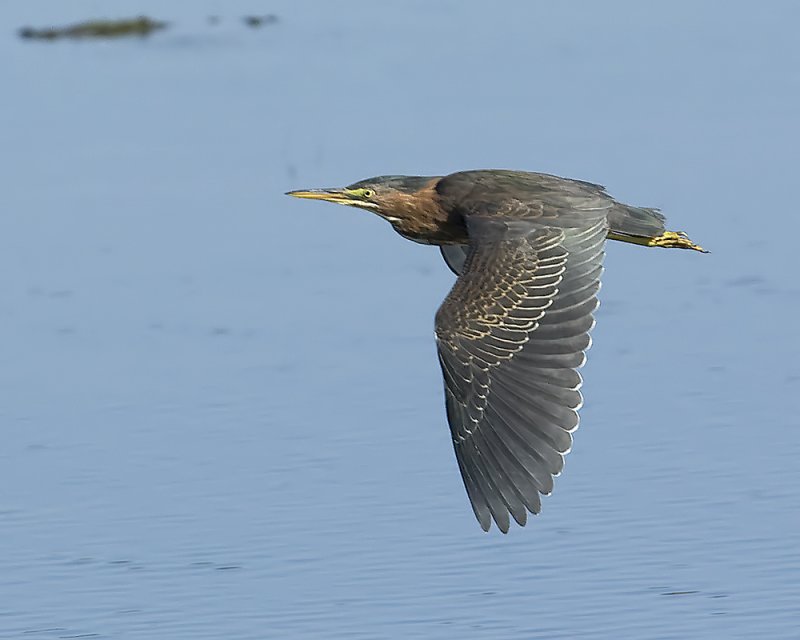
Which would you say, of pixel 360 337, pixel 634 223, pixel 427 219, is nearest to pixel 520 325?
pixel 634 223

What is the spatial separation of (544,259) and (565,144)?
5.98 m

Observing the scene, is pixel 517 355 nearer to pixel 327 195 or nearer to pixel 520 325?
pixel 520 325

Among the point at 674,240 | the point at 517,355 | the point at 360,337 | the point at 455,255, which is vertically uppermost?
the point at 517,355

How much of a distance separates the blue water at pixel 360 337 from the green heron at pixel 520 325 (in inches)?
37.8

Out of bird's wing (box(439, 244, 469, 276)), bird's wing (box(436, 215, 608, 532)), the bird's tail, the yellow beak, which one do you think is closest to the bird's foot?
the bird's tail

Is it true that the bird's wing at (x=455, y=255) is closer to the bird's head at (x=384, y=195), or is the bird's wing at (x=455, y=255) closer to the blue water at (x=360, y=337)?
the bird's head at (x=384, y=195)

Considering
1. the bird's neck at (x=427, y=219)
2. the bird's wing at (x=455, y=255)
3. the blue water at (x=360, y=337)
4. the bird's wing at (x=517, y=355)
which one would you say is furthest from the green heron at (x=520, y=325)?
the blue water at (x=360, y=337)

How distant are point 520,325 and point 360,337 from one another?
348 cm

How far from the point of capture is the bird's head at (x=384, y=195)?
30.9ft

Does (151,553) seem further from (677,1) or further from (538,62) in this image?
(677,1)

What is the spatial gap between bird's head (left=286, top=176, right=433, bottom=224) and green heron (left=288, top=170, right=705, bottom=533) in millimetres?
293

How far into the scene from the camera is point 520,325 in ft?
26.9

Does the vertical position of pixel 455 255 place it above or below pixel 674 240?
below

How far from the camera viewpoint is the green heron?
7.85m
